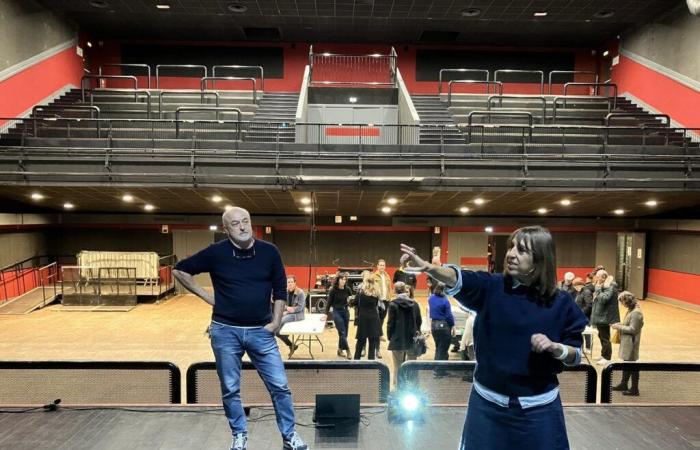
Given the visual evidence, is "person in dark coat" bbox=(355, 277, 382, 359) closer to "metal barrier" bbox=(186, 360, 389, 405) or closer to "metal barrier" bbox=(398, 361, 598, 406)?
"metal barrier" bbox=(398, 361, 598, 406)

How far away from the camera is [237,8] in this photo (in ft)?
49.9

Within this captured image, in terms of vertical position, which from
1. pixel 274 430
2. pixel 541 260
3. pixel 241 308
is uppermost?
pixel 541 260

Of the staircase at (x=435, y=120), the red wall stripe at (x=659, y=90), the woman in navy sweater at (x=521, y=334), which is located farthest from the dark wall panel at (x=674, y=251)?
the woman in navy sweater at (x=521, y=334)

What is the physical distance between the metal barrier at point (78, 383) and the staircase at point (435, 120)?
8.24 metres

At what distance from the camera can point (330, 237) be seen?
17062 mm

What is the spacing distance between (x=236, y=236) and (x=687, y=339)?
1145 centimetres

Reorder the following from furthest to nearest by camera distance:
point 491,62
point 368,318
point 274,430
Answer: point 491,62 → point 368,318 → point 274,430

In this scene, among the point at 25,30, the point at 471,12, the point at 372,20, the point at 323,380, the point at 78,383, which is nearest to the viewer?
the point at 323,380

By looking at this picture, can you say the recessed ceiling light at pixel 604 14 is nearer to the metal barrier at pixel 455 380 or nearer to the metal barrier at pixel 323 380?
the metal barrier at pixel 455 380

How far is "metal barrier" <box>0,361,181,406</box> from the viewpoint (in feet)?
A: 14.4

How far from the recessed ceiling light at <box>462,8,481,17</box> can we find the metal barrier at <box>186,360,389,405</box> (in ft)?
47.3

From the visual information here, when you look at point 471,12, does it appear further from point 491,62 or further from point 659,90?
point 659,90

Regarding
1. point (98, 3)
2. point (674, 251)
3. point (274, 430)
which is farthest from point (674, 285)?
point (98, 3)

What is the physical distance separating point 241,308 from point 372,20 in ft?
51.3
